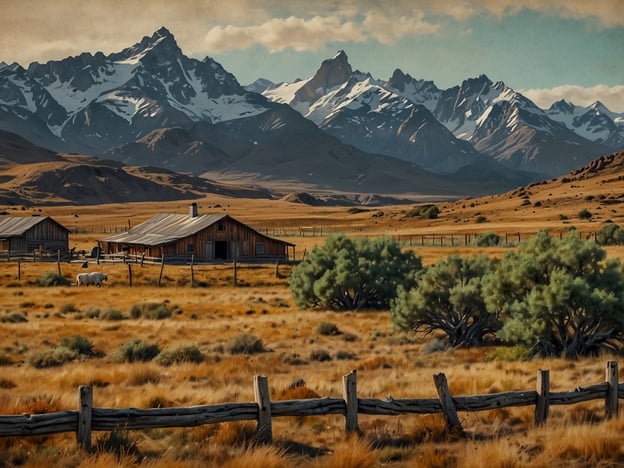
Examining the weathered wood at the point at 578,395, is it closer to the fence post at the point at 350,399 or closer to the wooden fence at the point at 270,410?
the wooden fence at the point at 270,410

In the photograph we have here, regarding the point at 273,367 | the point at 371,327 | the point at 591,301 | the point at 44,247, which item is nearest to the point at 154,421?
the point at 273,367

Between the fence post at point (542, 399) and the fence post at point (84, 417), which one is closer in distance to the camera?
the fence post at point (84, 417)

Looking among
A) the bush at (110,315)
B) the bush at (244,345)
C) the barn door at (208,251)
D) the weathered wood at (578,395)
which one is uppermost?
the barn door at (208,251)

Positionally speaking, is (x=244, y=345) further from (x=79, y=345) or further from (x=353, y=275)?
(x=353, y=275)

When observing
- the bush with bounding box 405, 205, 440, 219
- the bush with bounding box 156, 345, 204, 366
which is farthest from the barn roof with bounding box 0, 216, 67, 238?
the bush with bounding box 405, 205, 440, 219

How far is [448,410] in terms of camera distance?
35.0 feet

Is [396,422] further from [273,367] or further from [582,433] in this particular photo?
[273,367]

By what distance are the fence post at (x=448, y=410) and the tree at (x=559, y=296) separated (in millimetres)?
7888

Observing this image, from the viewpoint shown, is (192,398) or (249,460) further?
(192,398)

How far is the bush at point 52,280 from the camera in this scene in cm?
4481

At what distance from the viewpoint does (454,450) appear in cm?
1021

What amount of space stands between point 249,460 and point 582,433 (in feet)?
15.7

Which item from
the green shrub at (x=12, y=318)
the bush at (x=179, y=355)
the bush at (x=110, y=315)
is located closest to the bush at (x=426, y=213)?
the bush at (x=110, y=315)

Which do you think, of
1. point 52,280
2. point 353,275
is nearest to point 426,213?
point 52,280
